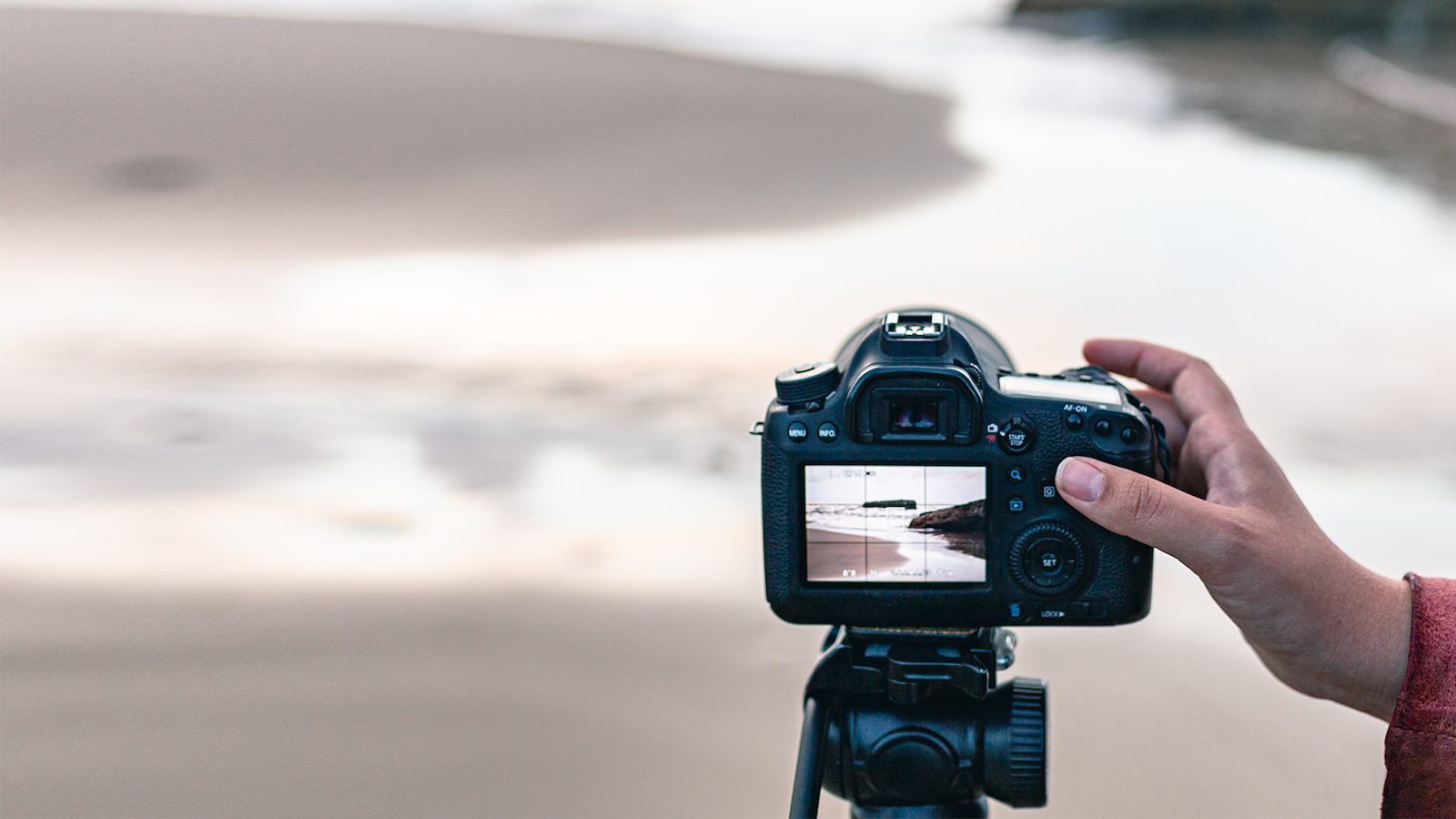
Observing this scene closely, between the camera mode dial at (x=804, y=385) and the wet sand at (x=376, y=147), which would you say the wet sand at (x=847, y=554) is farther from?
the wet sand at (x=376, y=147)

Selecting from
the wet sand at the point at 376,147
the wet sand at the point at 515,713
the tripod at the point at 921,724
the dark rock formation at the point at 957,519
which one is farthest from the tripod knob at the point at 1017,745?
the wet sand at the point at 376,147

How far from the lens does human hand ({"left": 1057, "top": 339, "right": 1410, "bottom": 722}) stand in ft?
2.26

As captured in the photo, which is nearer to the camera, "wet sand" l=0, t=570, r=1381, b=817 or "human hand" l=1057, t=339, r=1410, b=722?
"human hand" l=1057, t=339, r=1410, b=722

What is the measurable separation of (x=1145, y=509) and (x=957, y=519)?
10cm

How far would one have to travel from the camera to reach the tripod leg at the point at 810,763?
2.34 feet

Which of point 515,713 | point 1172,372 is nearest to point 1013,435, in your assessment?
point 1172,372

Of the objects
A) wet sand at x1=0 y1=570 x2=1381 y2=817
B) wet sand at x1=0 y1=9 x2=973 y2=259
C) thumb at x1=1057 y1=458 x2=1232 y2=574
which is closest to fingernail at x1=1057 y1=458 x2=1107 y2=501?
thumb at x1=1057 y1=458 x2=1232 y2=574

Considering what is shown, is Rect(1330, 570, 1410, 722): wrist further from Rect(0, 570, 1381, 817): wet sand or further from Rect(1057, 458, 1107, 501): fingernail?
Rect(0, 570, 1381, 817): wet sand

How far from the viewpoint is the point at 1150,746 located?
133 centimetres

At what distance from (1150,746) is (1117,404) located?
74cm

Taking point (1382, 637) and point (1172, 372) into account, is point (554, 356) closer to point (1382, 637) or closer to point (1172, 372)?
point (1172, 372)

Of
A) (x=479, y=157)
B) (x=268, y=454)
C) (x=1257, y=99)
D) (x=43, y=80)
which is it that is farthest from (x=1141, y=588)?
(x=1257, y=99)

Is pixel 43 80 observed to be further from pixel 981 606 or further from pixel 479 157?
pixel 981 606

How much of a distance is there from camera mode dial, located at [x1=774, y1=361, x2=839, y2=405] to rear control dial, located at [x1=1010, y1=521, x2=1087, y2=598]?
0.14 m
